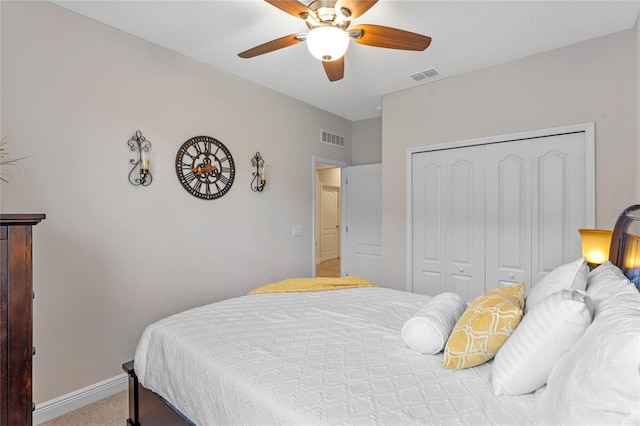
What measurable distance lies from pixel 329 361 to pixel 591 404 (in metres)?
0.85

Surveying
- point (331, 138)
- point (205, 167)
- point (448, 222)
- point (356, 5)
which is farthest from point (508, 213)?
point (205, 167)

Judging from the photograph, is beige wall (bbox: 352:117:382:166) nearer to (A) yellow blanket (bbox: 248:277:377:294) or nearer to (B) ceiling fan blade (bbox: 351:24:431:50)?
(A) yellow blanket (bbox: 248:277:377:294)

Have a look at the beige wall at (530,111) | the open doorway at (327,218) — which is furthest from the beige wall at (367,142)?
the open doorway at (327,218)

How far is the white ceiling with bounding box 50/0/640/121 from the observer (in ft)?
6.79

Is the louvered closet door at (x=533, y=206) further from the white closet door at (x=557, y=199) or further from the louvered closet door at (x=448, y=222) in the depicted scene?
the louvered closet door at (x=448, y=222)

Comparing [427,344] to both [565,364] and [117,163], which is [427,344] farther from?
[117,163]

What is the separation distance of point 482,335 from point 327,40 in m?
1.56

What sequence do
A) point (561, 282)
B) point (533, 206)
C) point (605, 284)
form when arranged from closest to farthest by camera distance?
point (605, 284) → point (561, 282) → point (533, 206)

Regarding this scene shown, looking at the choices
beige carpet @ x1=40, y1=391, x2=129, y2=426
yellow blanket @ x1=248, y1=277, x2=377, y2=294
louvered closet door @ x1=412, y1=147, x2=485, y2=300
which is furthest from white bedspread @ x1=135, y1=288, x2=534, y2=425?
louvered closet door @ x1=412, y1=147, x2=485, y2=300

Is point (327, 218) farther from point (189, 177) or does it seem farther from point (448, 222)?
point (189, 177)

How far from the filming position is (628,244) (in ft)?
4.96

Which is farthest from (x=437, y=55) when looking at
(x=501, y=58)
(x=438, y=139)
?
(x=438, y=139)

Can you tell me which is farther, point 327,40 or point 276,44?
point 276,44

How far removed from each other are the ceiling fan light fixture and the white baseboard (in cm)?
265
